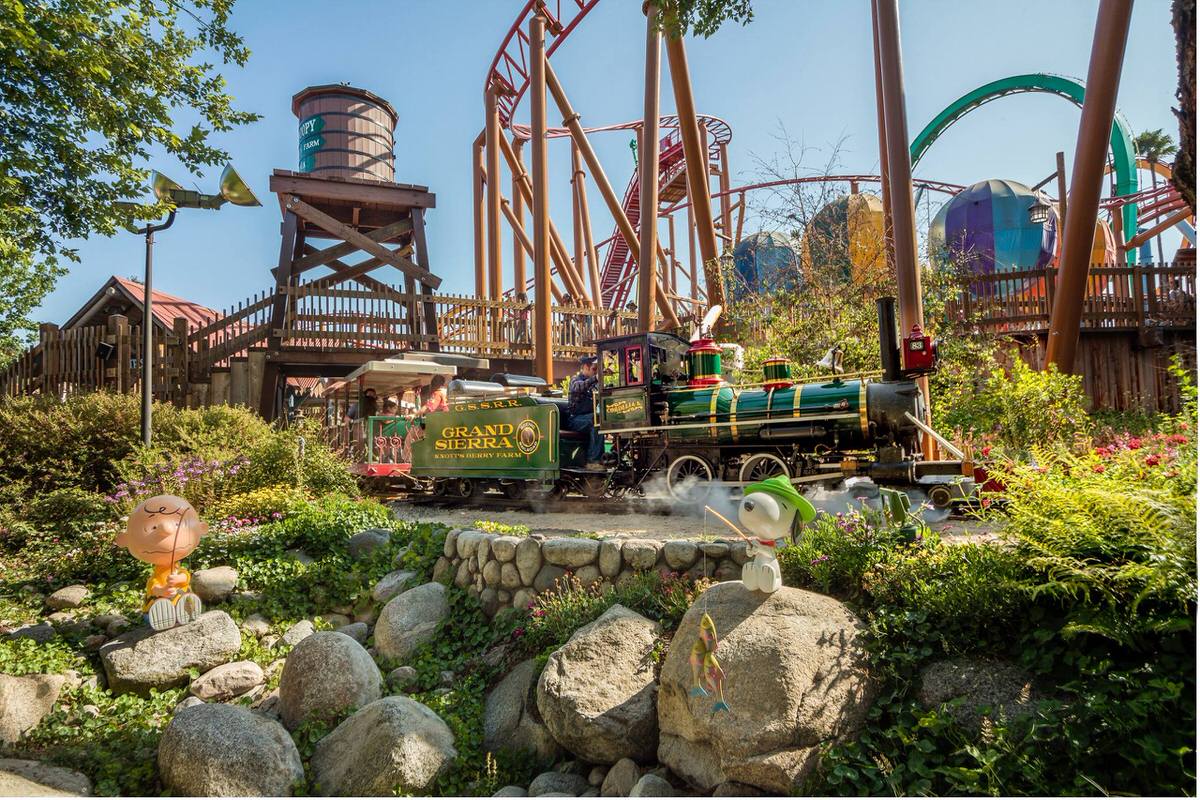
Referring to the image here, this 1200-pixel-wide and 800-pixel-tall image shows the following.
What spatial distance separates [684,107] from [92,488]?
10.4m

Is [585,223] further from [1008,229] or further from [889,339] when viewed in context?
[889,339]

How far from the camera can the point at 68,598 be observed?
24.2 ft

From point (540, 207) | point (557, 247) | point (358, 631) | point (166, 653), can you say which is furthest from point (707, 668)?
point (557, 247)

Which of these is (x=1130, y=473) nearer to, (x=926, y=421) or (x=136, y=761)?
(x=926, y=421)

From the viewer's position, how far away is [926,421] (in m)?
7.70

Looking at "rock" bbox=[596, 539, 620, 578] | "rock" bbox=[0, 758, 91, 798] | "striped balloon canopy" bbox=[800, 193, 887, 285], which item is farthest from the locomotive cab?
"rock" bbox=[0, 758, 91, 798]

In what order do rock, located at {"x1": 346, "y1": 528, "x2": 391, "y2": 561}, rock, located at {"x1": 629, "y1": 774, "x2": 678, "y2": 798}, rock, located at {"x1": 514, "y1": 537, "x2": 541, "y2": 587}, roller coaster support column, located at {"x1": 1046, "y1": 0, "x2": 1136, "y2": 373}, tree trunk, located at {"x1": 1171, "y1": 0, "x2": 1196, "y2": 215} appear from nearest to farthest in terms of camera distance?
tree trunk, located at {"x1": 1171, "y1": 0, "x2": 1196, "y2": 215}, rock, located at {"x1": 629, "y1": 774, "x2": 678, "y2": 798}, rock, located at {"x1": 514, "y1": 537, "x2": 541, "y2": 587}, rock, located at {"x1": 346, "y1": 528, "x2": 391, "y2": 561}, roller coaster support column, located at {"x1": 1046, "y1": 0, "x2": 1136, "y2": 373}

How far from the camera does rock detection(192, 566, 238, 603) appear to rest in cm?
744

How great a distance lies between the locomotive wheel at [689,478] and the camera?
28.7ft

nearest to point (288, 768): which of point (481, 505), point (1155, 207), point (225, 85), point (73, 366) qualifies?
→ point (481, 505)

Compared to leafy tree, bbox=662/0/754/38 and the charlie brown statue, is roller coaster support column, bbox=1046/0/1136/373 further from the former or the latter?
the charlie brown statue

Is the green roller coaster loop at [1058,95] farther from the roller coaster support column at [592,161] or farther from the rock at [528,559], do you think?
the rock at [528,559]

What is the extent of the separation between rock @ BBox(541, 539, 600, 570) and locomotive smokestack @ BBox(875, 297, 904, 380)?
12.1ft

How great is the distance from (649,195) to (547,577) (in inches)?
318
